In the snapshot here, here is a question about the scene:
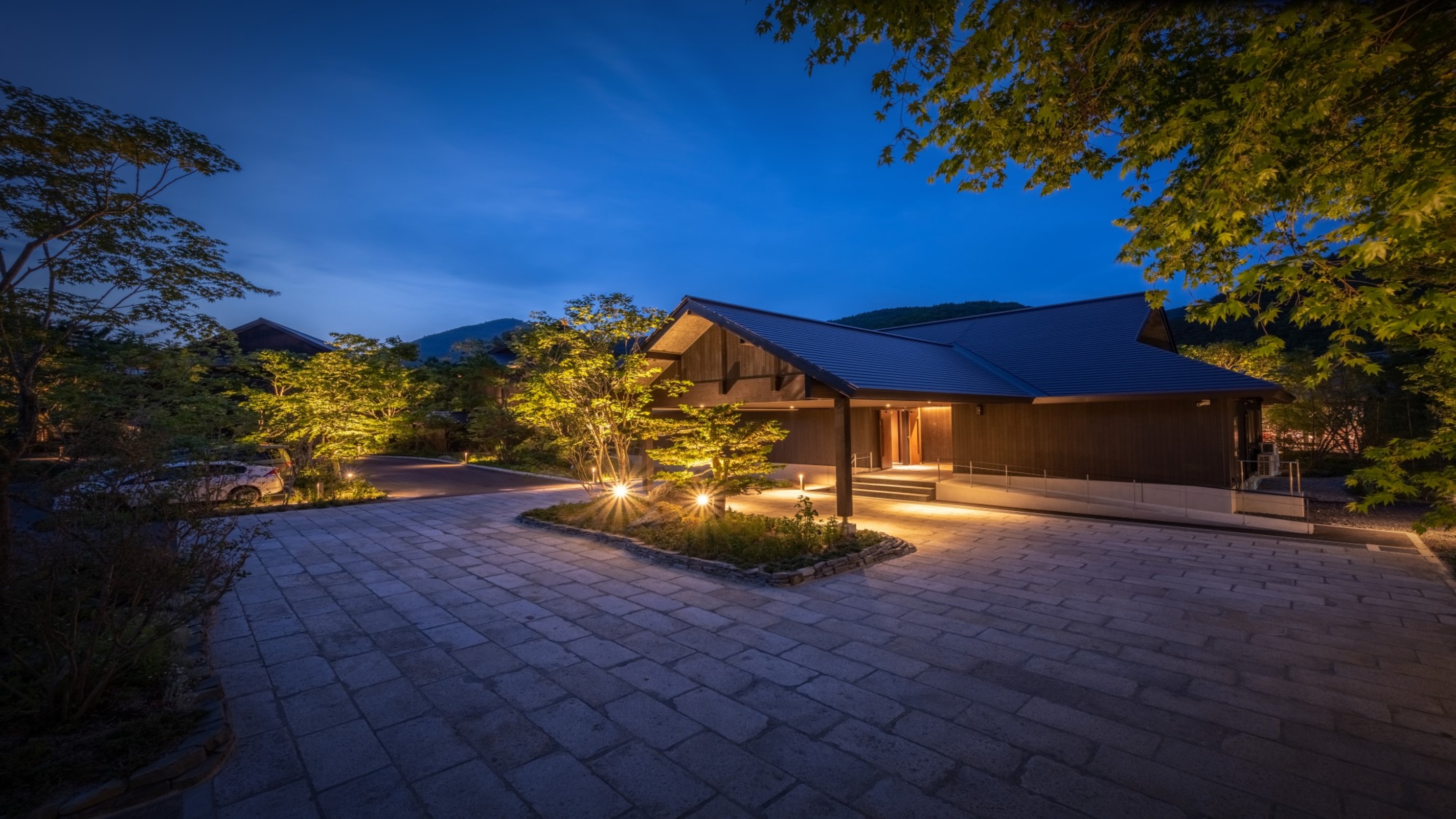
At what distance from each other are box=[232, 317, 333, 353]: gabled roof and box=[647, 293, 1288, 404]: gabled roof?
23647mm

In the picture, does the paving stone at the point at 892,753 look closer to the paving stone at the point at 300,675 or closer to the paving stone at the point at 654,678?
the paving stone at the point at 654,678

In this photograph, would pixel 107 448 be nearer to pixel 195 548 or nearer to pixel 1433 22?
pixel 195 548

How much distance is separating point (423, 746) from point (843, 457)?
767 cm

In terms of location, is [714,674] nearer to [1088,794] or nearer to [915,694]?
[915,694]

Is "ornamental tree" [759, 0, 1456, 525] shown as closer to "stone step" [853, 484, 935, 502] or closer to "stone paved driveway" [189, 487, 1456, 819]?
"stone paved driveway" [189, 487, 1456, 819]

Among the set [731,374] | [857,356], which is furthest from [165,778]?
[857,356]

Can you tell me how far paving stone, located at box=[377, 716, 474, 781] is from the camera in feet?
10.7

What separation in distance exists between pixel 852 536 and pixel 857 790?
18.9 feet

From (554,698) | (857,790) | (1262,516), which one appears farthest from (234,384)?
(1262,516)

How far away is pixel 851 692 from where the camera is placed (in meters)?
4.12

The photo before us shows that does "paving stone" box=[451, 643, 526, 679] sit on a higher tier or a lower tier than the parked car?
lower

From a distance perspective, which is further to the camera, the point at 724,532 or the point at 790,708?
the point at 724,532

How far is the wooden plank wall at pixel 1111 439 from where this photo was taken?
37.4ft

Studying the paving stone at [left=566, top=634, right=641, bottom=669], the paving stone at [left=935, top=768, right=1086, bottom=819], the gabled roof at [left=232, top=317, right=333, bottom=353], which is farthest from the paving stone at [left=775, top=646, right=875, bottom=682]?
the gabled roof at [left=232, top=317, right=333, bottom=353]
